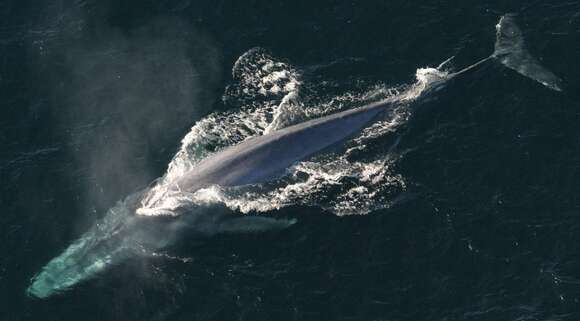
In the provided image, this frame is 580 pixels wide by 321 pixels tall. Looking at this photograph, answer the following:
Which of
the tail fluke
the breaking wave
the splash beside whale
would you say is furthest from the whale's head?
the tail fluke

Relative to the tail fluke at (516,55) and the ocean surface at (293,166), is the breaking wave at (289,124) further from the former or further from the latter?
the tail fluke at (516,55)

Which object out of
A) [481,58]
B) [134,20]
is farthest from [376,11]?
[134,20]

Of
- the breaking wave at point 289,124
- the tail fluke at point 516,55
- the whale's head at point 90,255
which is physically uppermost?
the tail fluke at point 516,55

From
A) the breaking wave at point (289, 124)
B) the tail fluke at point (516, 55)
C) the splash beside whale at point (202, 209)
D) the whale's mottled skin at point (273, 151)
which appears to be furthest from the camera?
the tail fluke at point (516, 55)

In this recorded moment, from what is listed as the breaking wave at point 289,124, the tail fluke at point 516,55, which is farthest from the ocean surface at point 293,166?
the tail fluke at point 516,55

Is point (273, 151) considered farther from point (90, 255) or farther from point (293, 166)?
point (90, 255)

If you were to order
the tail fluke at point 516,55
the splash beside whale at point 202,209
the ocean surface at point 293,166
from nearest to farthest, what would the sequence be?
the ocean surface at point 293,166, the splash beside whale at point 202,209, the tail fluke at point 516,55
